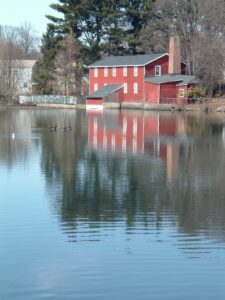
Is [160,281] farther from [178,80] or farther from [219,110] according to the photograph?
[178,80]

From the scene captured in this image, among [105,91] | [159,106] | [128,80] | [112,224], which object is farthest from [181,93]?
[112,224]

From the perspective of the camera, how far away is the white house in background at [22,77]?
91.9m

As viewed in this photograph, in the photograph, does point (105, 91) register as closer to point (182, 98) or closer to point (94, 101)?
point (94, 101)

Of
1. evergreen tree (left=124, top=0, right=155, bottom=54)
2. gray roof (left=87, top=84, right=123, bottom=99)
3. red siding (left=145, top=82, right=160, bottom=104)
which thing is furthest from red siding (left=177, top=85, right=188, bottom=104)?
evergreen tree (left=124, top=0, right=155, bottom=54)

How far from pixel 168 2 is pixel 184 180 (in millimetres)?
62094

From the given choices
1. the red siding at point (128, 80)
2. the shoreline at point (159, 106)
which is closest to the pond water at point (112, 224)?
the shoreline at point (159, 106)

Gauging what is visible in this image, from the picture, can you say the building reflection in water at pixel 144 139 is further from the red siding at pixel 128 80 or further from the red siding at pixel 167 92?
the red siding at pixel 128 80

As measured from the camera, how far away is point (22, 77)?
352 feet

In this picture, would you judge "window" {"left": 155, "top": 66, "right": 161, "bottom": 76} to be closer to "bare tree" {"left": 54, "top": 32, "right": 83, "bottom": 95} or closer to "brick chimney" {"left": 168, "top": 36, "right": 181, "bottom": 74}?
"brick chimney" {"left": 168, "top": 36, "right": 181, "bottom": 74}

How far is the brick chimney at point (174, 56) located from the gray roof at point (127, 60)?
1.87 m

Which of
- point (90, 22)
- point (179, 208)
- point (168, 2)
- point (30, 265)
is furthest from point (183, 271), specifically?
point (90, 22)

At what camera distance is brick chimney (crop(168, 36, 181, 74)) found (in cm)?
7488

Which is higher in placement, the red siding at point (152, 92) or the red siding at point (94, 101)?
the red siding at point (152, 92)

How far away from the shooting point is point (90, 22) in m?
90.2
